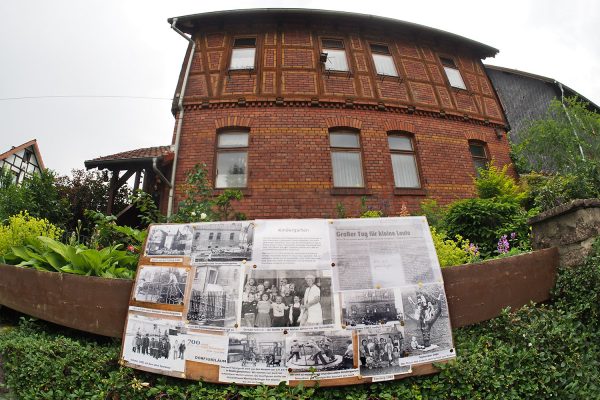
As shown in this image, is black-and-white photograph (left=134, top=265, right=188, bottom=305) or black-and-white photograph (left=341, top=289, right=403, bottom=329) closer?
black-and-white photograph (left=341, top=289, right=403, bottom=329)

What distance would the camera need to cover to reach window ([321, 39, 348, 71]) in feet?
31.3

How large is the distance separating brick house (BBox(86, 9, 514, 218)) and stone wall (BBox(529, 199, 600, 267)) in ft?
15.4

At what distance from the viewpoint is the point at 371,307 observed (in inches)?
102

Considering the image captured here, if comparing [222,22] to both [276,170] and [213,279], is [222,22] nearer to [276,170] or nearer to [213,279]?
[276,170]

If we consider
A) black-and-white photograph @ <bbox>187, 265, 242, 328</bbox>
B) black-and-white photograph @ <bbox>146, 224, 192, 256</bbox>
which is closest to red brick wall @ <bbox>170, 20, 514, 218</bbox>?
black-and-white photograph @ <bbox>146, 224, 192, 256</bbox>

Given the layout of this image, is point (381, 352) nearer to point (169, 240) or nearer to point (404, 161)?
point (169, 240)

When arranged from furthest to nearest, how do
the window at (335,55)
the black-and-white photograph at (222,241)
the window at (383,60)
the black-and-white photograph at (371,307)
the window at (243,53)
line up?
the window at (383,60)
the window at (335,55)
the window at (243,53)
the black-and-white photograph at (222,241)
the black-and-white photograph at (371,307)

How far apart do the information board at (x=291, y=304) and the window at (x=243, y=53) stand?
25.4 feet

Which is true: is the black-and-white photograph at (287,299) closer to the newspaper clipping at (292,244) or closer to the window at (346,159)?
the newspaper clipping at (292,244)

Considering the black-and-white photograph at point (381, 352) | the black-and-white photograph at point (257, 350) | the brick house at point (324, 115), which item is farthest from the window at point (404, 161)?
the black-and-white photograph at point (257, 350)

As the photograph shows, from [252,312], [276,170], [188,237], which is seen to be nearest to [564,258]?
[252,312]

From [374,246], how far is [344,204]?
5129 millimetres

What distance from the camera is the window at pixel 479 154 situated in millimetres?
9734

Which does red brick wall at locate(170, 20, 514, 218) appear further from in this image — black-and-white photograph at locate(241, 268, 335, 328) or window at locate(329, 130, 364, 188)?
black-and-white photograph at locate(241, 268, 335, 328)
